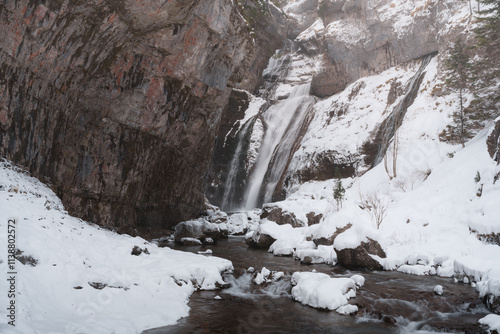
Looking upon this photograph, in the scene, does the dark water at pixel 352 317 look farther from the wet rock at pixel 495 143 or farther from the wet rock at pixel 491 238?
the wet rock at pixel 495 143

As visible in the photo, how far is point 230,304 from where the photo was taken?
32.8ft

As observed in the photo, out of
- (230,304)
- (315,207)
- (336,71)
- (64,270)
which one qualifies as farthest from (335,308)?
(336,71)

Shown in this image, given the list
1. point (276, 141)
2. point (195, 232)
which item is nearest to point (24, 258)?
point (195, 232)

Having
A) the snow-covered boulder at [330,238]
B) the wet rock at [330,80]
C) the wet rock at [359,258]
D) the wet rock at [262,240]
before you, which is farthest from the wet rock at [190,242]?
the wet rock at [330,80]

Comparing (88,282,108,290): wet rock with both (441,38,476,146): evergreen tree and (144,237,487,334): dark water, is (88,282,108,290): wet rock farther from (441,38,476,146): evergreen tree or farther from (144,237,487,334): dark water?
(441,38,476,146): evergreen tree

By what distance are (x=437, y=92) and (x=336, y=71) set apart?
1744cm

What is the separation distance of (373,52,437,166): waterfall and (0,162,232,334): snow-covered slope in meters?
25.6

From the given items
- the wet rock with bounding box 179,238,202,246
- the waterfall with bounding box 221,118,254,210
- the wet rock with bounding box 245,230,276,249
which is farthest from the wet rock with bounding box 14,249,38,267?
the waterfall with bounding box 221,118,254,210

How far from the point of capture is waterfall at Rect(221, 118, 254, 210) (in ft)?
135

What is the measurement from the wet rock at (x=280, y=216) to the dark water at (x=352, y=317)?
377 inches

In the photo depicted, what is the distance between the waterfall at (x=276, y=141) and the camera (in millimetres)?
40656

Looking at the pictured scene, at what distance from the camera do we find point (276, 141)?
44062mm

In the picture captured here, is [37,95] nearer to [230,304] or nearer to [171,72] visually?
[171,72]

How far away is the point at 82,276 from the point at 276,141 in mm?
37235
